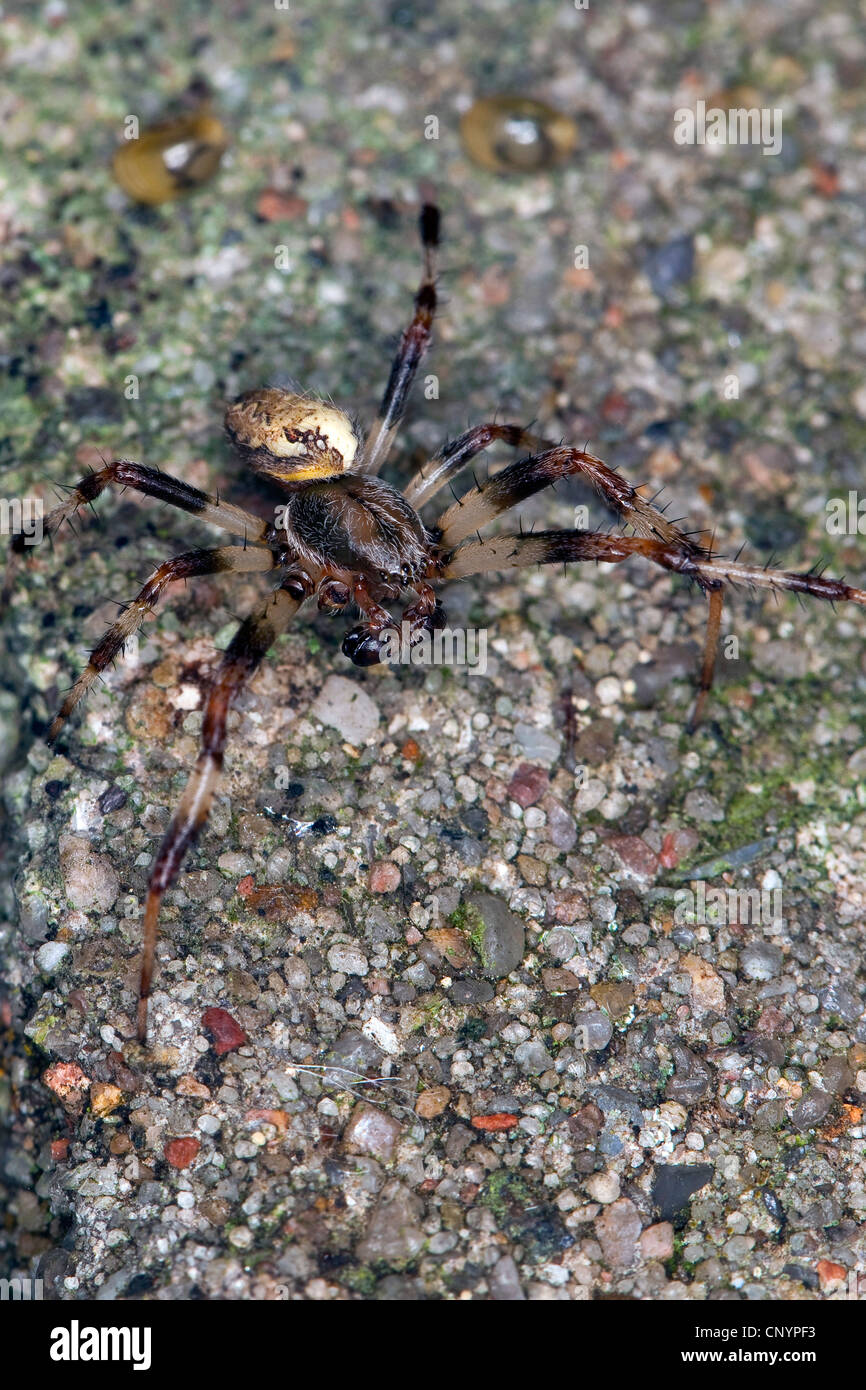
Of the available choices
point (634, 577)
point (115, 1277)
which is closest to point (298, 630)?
point (634, 577)

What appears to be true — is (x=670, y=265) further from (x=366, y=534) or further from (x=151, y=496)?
(x=151, y=496)

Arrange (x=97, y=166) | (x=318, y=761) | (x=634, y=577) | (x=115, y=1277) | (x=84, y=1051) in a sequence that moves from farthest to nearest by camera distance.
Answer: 1. (x=97, y=166)
2. (x=634, y=577)
3. (x=318, y=761)
4. (x=84, y=1051)
5. (x=115, y=1277)

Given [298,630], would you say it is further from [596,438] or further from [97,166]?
[97,166]

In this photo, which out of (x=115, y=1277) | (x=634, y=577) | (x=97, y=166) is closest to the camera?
(x=115, y=1277)
